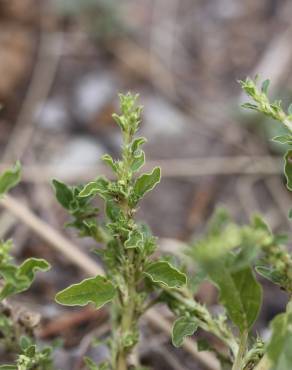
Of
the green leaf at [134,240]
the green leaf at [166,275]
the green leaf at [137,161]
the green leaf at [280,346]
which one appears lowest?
the green leaf at [280,346]

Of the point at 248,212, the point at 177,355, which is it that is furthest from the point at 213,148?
the point at 177,355

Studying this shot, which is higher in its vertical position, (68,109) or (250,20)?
(250,20)

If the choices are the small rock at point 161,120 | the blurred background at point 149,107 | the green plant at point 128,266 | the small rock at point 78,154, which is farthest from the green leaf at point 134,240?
the small rock at point 161,120

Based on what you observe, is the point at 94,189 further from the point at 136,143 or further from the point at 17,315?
the point at 17,315

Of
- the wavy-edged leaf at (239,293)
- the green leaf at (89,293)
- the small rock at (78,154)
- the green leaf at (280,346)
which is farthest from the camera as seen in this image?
the small rock at (78,154)

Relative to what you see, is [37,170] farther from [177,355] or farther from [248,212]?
[177,355]

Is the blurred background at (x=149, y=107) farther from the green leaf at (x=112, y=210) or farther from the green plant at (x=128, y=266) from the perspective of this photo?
the green leaf at (x=112, y=210)

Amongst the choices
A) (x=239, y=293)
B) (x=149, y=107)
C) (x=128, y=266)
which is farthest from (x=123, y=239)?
(x=149, y=107)
